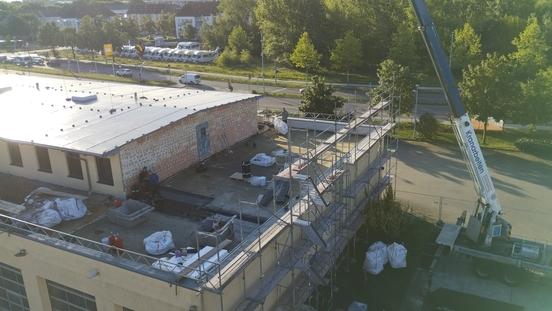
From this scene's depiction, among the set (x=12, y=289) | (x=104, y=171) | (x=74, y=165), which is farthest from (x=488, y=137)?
(x=12, y=289)

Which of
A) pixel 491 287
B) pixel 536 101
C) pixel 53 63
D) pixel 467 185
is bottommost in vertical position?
pixel 491 287

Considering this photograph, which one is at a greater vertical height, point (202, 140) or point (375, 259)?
point (202, 140)

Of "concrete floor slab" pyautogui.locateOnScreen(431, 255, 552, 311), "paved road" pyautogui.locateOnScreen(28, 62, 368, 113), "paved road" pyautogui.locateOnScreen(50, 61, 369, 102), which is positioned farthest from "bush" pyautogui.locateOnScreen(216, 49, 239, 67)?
"concrete floor slab" pyautogui.locateOnScreen(431, 255, 552, 311)

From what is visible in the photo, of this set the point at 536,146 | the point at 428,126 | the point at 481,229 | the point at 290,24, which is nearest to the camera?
the point at 481,229

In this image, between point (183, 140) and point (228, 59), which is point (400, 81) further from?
point (228, 59)

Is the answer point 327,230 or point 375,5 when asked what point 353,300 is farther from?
point 375,5

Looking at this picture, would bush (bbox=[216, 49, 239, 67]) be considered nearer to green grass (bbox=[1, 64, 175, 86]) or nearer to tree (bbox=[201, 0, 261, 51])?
tree (bbox=[201, 0, 261, 51])
